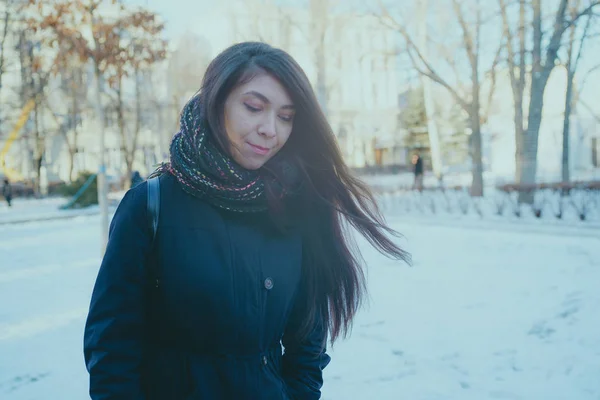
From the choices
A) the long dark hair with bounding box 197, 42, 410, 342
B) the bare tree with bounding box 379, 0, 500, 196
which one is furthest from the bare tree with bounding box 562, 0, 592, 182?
the long dark hair with bounding box 197, 42, 410, 342

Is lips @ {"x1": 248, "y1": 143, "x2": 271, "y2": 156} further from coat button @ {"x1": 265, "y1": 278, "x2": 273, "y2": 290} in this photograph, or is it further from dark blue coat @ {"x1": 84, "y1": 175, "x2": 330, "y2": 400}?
coat button @ {"x1": 265, "y1": 278, "x2": 273, "y2": 290}

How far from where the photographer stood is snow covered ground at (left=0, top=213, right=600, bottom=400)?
3.77 m

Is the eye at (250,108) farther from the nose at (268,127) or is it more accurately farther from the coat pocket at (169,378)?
the coat pocket at (169,378)

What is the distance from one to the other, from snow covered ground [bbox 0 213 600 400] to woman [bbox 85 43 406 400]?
7.56 feet

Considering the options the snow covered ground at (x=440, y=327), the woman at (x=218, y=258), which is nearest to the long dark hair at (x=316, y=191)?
the woman at (x=218, y=258)

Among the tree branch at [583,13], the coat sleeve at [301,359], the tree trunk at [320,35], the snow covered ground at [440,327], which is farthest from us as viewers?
the tree trunk at [320,35]

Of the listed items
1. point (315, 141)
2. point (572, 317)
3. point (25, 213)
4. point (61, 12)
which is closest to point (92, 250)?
point (61, 12)

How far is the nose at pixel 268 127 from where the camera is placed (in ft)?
5.12

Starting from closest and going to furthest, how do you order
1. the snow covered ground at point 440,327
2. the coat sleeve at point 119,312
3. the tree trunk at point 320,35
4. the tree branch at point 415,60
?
1. the coat sleeve at point 119,312
2. the snow covered ground at point 440,327
3. the tree branch at point 415,60
4. the tree trunk at point 320,35

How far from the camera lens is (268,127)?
1.57 meters

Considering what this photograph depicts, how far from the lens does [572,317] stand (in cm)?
514

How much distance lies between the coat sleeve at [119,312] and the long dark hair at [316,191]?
14.7 inches

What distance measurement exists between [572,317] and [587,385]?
1.60 metres

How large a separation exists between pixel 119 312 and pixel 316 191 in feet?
2.60
